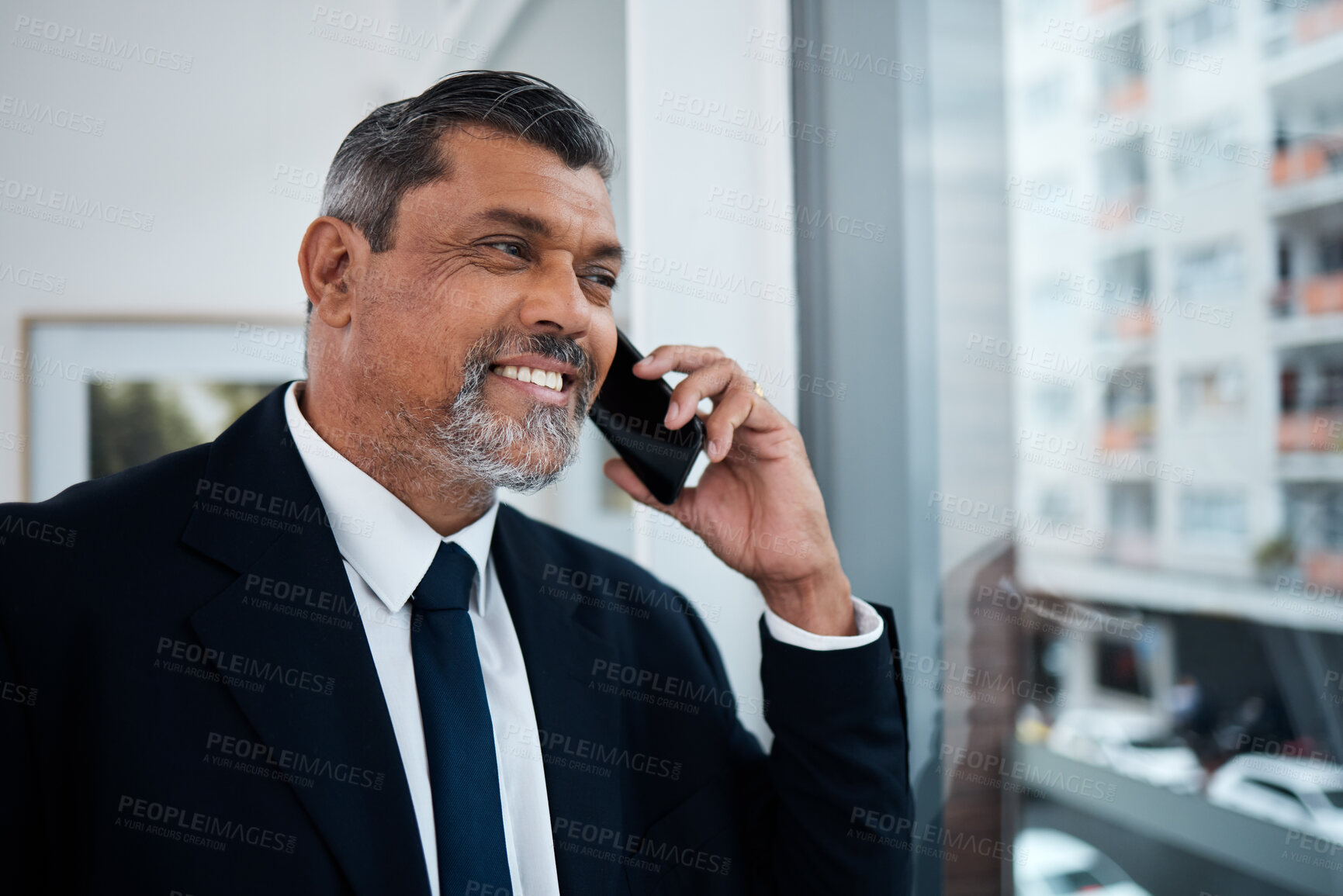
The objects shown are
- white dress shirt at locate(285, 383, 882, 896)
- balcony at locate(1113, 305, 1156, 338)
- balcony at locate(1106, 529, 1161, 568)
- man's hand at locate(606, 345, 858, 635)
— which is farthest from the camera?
balcony at locate(1106, 529, 1161, 568)

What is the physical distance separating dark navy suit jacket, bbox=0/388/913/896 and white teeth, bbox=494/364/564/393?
32cm

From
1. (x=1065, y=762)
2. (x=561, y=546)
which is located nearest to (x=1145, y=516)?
(x=1065, y=762)

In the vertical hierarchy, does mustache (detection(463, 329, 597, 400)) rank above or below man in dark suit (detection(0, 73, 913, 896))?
above

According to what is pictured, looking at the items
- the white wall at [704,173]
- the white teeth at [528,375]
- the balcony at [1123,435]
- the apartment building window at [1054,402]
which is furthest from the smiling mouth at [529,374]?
the balcony at [1123,435]

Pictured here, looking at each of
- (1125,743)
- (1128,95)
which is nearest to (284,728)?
(1125,743)

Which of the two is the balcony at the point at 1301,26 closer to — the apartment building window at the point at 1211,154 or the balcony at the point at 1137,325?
the apartment building window at the point at 1211,154

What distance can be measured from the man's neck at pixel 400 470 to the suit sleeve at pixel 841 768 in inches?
22.0

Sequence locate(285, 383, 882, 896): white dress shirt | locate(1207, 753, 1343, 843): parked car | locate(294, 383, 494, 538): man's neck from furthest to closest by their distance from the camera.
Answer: locate(294, 383, 494, 538): man's neck → locate(285, 383, 882, 896): white dress shirt → locate(1207, 753, 1343, 843): parked car

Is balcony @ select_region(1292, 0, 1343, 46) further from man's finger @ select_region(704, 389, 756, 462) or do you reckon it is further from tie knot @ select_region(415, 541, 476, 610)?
tie knot @ select_region(415, 541, 476, 610)

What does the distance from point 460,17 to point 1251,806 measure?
2.63 metres

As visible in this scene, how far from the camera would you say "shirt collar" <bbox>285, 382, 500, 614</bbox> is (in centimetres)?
114

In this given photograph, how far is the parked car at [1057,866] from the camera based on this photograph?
1.46m

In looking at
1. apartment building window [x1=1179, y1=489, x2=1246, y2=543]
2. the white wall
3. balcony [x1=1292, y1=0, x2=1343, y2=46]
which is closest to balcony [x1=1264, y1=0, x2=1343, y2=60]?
balcony [x1=1292, y1=0, x2=1343, y2=46]

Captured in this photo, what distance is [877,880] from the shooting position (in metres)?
1.25
